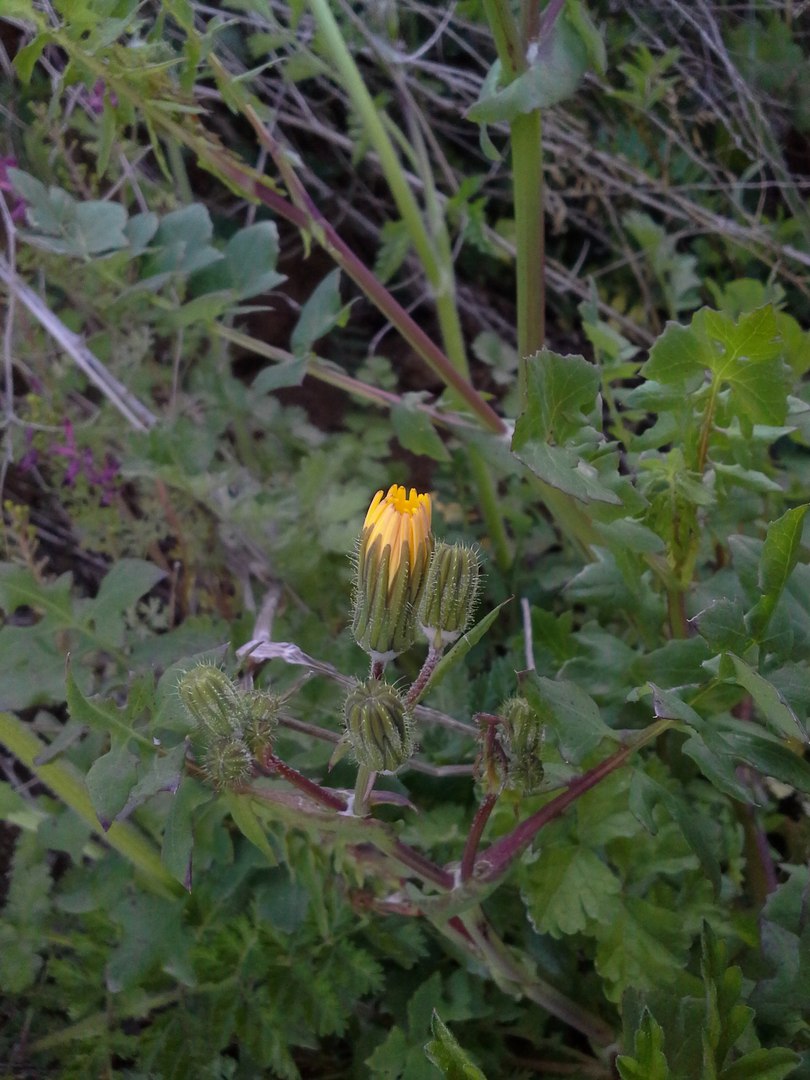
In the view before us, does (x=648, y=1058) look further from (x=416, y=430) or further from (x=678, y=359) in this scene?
(x=416, y=430)

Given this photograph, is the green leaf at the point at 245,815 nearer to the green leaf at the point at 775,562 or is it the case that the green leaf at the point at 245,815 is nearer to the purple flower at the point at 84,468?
the green leaf at the point at 775,562

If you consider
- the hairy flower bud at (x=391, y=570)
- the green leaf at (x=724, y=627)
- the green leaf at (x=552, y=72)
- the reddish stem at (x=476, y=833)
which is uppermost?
the green leaf at (x=552, y=72)

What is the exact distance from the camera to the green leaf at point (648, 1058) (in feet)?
2.23

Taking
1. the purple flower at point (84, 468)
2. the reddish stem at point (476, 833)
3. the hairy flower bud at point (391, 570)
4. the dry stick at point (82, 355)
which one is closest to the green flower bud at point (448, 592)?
the hairy flower bud at point (391, 570)

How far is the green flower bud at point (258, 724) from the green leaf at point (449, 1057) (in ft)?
0.80

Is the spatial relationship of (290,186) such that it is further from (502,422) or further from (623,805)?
(623,805)

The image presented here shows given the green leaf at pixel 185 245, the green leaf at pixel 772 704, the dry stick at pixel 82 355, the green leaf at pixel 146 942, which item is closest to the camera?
the green leaf at pixel 772 704

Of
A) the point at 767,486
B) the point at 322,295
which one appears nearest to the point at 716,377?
the point at 767,486

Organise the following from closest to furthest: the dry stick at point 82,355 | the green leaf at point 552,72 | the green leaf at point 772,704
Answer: the green leaf at point 772,704 < the green leaf at point 552,72 < the dry stick at point 82,355

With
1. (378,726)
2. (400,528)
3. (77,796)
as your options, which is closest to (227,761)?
(378,726)

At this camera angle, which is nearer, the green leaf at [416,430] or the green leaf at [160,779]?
the green leaf at [160,779]

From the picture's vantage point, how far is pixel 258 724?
74 cm

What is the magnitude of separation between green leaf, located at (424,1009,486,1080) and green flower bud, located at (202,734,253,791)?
0.24 metres

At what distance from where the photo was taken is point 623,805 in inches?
37.5
